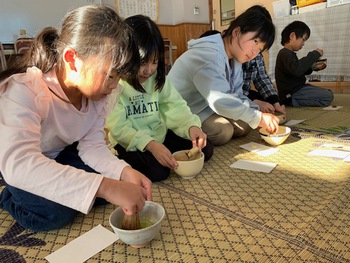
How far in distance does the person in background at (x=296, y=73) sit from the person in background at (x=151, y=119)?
127 cm

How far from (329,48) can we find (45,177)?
9.49ft

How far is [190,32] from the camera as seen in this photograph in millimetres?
4047

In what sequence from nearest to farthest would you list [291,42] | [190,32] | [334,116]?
1. [334,116]
2. [291,42]
3. [190,32]

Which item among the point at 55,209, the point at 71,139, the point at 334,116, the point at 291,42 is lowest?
the point at 334,116

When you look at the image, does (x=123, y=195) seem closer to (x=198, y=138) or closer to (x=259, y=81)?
(x=198, y=138)

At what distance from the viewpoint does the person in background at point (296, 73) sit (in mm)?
2035

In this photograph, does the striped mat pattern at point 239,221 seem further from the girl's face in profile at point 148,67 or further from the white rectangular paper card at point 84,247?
the girl's face in profile at point 148,67

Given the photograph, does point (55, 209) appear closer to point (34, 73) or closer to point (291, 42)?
point (34, 73)

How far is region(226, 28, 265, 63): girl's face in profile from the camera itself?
1.21 m

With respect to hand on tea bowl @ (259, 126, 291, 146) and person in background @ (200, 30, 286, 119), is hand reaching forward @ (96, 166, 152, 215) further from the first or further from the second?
person in background @ (200, 30, 286, 119)

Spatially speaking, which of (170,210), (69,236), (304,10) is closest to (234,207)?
(170,210)

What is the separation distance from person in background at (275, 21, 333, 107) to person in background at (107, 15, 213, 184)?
127 cm

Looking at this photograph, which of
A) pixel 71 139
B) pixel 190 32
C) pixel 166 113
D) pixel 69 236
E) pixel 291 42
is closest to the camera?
pixel 69 236

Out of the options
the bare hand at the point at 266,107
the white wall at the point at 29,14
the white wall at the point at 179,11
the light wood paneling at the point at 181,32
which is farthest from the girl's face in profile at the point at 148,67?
the white wall at the point at 179,11
